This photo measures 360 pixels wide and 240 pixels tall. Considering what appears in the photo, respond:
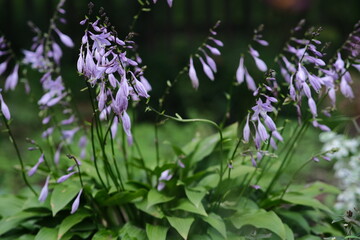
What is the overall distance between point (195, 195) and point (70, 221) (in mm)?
851

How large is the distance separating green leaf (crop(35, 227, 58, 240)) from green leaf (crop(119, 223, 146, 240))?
0.44 metres

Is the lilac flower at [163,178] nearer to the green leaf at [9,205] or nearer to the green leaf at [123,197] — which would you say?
the green leaf at [123,197]

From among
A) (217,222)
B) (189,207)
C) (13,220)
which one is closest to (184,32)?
(13,220)

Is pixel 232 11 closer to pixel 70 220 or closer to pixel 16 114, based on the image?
pixel 16 114

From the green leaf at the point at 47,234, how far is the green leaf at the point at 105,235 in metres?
0.28

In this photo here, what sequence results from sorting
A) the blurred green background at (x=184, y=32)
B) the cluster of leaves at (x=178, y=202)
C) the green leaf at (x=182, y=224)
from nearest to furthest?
1. the green leaf at (x=182, y=224)
2. the cluster of leaves at (x=178, y=202)
3. the blurred green background at (x=184, y=32)

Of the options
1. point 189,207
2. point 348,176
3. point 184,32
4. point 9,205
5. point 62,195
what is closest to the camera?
point 189,207

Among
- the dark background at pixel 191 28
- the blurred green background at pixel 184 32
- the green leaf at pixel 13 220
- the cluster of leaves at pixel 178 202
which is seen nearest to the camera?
the cluster of leaves at pixel 178 202

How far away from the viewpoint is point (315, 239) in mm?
3498

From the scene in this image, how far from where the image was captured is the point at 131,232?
10.9ft

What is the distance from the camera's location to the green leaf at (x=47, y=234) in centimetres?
327

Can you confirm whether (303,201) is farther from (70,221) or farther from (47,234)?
(47,234)

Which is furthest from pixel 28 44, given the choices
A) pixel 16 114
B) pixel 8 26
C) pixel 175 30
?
pixel 175 30

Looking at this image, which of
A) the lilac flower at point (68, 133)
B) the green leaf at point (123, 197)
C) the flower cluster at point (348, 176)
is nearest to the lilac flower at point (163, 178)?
the green leaf at point (123, 197)
